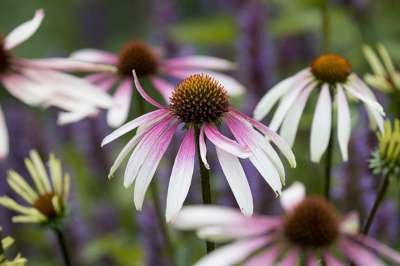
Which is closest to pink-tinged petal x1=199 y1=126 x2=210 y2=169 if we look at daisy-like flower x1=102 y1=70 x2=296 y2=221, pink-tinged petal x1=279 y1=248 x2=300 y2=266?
daisy-like flower x1=102 y1=70 x2=296 y2=221

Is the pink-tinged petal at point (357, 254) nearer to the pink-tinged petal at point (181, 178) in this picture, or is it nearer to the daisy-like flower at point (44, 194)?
the pink-tinged petal at point (181, 178)

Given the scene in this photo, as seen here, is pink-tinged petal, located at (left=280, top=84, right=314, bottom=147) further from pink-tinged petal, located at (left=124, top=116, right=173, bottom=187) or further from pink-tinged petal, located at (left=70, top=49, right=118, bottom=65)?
pink-tinged petal, located at (left=70, top=49, right=118, bottom=65)

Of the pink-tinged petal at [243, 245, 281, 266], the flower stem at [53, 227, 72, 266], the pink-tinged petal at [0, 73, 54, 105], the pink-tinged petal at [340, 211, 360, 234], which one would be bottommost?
the flower stem at [53, 227, 72, 266]

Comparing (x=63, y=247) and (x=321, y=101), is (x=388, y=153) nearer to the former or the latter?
(x=321, y=101)

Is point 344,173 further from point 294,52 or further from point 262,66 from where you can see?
point 294,52

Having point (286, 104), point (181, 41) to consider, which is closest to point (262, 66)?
point (181, 41)
